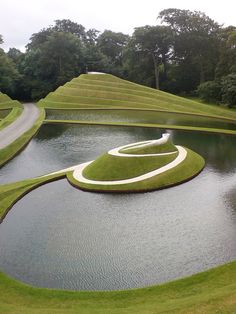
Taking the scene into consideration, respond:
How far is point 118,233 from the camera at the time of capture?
71.0 ft

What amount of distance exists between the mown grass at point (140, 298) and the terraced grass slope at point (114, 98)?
159 feet

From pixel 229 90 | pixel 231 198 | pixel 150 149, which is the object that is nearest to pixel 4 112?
pixel 229 90

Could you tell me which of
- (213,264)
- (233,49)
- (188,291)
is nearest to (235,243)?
(213,264)

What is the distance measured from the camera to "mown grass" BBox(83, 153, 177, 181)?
100 feet

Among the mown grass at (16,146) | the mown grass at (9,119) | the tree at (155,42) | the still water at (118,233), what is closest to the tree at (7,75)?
the mown grass at (9,119)

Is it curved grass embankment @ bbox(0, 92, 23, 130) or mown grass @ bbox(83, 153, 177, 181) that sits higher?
mown grass @ bbox(83, 153, 177, 181)

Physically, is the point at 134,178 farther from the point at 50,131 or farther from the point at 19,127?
the point at 19,127

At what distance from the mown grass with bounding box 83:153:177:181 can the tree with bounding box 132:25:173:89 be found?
185 ft

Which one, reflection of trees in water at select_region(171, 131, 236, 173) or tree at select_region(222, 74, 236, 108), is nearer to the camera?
reflection of trees in water at select_region(171, 131, 236, 173)

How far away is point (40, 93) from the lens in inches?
3647

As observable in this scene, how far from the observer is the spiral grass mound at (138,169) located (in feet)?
94.7

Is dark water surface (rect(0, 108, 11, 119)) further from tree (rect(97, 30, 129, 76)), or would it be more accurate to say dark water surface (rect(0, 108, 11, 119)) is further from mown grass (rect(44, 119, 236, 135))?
tree (rect(97, 30, 129, 76))

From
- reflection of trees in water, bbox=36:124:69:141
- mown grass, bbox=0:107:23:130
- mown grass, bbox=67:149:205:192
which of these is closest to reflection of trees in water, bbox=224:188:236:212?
mown grass, bbox=67:149:205:192

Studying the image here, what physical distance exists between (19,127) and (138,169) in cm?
2661
